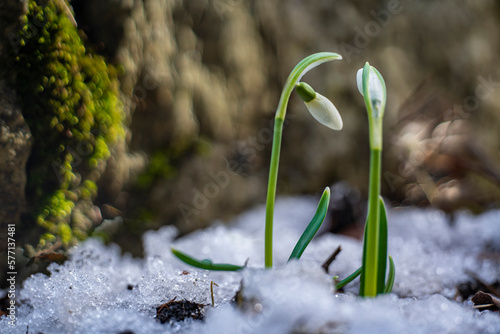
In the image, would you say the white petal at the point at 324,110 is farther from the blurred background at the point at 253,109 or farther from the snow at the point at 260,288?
the blurred background at the point at 253,109

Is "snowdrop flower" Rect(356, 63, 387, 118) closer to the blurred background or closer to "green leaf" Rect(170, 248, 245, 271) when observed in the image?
"green leaf" Rect(170, 248, 245, 271)

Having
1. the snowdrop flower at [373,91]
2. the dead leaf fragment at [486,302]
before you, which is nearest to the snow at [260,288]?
the dead leaf fragment at [486,302]

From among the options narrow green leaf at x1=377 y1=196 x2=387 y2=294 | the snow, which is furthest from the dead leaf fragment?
narrow green leaf at x1=377 y1=196 x2=387 y2=294

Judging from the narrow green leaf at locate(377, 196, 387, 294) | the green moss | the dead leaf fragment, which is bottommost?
the dead leaf fragment

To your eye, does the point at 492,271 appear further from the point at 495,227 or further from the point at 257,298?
the point at 257,298

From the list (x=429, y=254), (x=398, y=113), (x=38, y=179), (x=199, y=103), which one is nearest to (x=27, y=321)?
(x=38, y=179)

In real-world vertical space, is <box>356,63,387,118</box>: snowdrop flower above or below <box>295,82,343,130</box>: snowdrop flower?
below
